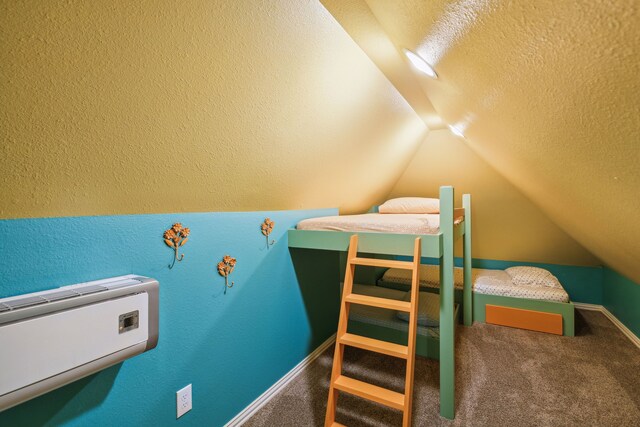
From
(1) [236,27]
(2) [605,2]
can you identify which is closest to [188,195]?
(1) [236,27]

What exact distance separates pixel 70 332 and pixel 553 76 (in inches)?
59.0

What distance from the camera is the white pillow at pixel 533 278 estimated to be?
10.0 feet

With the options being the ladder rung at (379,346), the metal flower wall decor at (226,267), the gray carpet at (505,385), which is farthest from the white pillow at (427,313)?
the metal flower wall decor at (226,267)

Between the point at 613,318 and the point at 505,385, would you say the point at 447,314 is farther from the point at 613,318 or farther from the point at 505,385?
the point at 613,318

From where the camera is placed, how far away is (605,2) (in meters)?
0.46

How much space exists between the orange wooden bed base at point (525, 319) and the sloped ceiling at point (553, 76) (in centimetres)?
156

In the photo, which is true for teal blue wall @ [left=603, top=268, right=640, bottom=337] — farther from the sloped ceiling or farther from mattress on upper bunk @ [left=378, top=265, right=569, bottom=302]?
the sloped ceiling

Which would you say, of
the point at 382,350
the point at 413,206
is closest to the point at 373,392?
the point at 382,350

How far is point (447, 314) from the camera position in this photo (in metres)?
1.77

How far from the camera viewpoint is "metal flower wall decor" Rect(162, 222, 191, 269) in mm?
1340

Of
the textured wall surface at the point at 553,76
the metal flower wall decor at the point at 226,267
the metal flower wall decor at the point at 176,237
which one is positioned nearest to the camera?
the textured wall surface at the point at 553,76

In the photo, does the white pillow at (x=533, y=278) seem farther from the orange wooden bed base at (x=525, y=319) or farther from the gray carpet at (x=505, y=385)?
the gray carpet at (x=505, y=385)

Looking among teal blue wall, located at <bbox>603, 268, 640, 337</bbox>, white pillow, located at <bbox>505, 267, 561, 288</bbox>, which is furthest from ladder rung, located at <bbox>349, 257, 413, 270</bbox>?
teal blue wall, located at <bbox>603, 268, 640, 337</bbox>

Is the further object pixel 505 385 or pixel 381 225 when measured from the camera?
pixel 505 385
